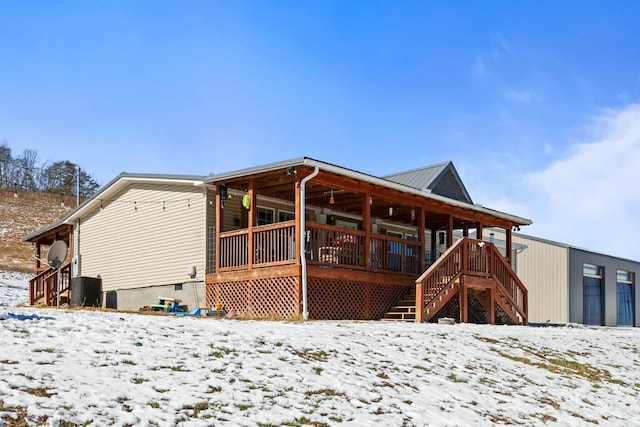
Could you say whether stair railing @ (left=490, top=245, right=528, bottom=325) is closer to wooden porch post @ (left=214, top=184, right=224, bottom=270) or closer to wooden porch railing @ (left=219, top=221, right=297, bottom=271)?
wooden porch railing @ (left=219, top=221, right=297, bottom=271)

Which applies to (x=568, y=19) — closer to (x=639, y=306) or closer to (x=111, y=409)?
(x=111, y=409)

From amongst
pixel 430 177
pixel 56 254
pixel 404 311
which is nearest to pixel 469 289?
pixel 404 311

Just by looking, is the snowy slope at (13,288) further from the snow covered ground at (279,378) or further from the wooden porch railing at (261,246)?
the snow covered ground at (279,378)

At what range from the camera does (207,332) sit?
375 inches

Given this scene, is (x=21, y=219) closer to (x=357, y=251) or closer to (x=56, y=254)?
(x=56, y=254)

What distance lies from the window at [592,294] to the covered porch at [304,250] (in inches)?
545

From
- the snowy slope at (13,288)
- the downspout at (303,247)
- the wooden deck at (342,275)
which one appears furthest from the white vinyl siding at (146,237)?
the snowy slope at (13,288)

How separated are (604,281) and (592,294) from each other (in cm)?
97

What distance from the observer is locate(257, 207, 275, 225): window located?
61.4 ft

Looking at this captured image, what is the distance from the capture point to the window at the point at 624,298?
3225cm

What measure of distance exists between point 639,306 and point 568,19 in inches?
928

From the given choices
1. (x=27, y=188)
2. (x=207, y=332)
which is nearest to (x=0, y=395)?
(x=207, y=332)

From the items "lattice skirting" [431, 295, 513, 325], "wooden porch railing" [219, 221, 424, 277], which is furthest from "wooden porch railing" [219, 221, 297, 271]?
"lattice skirting" [431, 295, 513, 325]

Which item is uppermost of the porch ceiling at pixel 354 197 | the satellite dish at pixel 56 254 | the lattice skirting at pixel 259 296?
the porch ceiling at pixel 354 197
